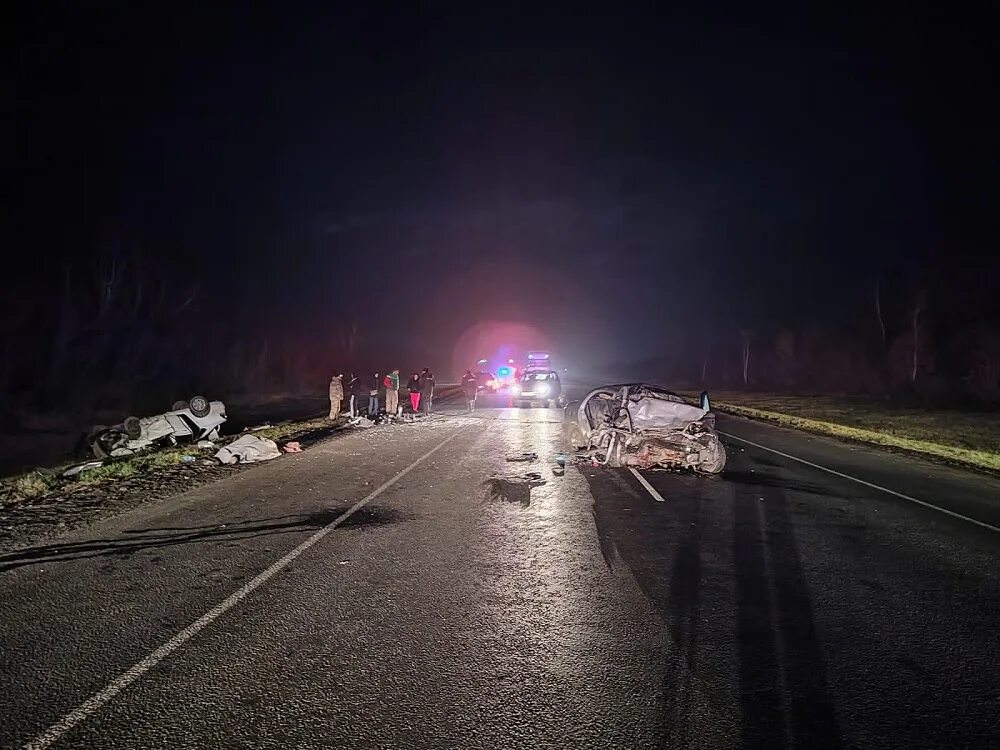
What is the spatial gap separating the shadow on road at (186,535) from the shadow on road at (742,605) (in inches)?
123

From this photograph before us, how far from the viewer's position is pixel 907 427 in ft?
73.1

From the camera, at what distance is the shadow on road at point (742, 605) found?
330 cm

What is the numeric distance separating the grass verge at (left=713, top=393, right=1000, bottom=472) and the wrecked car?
18.4 m

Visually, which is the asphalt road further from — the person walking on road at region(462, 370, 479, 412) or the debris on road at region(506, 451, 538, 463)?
the person walking on road at region(462, 370, 479, 412)

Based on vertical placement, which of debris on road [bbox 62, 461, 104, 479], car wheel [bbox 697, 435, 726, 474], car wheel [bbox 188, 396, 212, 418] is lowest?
debris on road [bbox 62, 461, 104, 479]

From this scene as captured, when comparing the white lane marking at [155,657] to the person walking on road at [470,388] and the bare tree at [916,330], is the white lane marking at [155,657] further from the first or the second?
the bare tree at [916,330]

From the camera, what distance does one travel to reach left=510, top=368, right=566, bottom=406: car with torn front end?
29.0 meters

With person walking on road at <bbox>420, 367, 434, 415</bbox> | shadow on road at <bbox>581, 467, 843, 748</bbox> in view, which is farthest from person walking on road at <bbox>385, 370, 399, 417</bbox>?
shadow on road at <bbox>581, 467, 843, 748</bbox>

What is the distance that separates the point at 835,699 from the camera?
3.49m

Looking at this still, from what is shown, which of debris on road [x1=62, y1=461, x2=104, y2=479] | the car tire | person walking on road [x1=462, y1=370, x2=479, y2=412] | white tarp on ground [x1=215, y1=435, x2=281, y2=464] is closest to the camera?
debris on road [x1=62, y1=461, x2=104, y2=479]

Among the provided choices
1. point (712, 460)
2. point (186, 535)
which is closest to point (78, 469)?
point (186, 535)

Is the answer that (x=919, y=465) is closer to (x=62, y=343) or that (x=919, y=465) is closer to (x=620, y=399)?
(x=620, y=399)

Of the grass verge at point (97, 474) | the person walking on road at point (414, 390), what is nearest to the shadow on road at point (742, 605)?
the grass verge at point (97, 474)

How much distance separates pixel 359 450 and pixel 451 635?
414 inches
